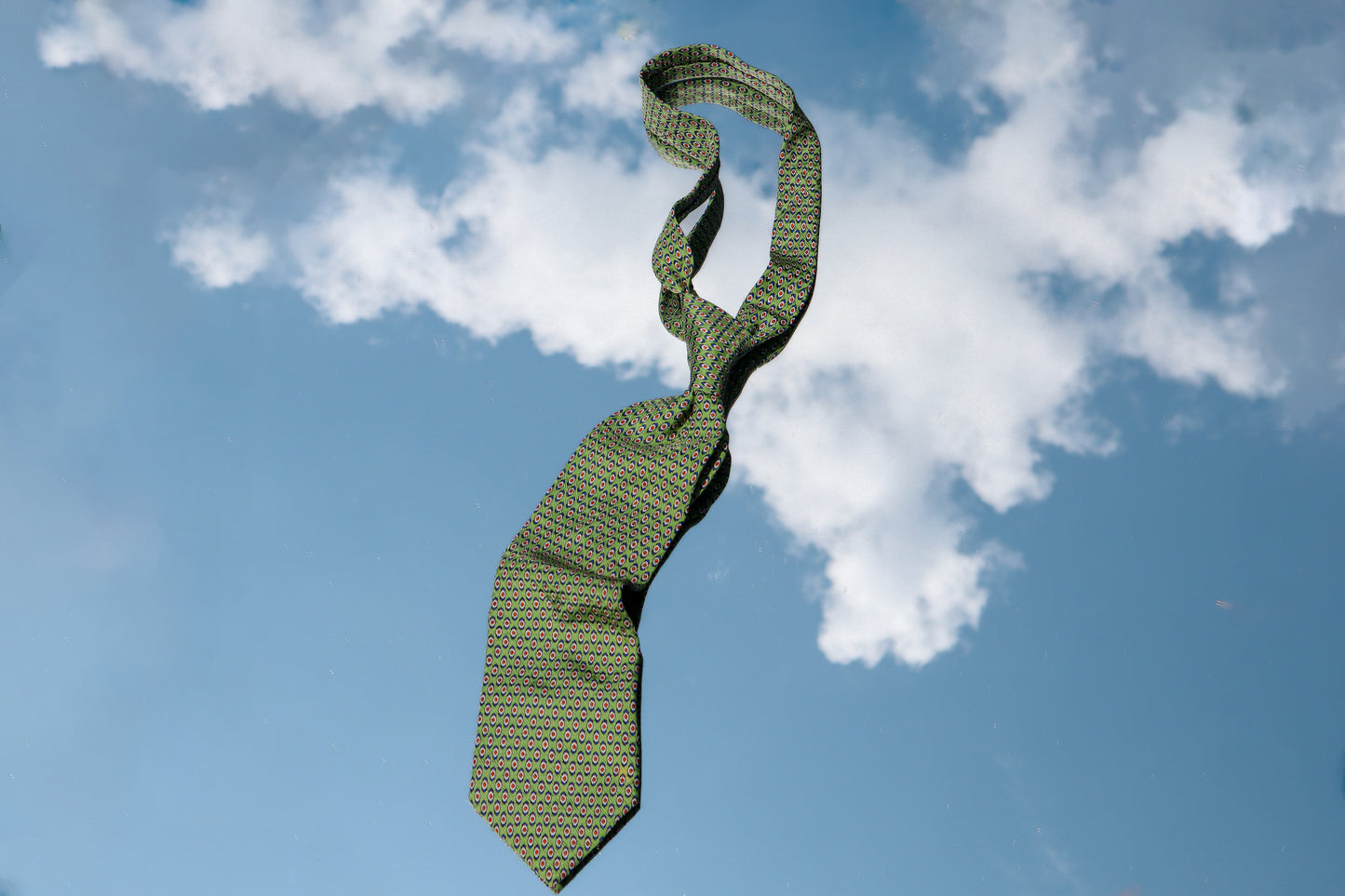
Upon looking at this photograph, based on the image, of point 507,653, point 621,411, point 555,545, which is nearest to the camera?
point 507,653

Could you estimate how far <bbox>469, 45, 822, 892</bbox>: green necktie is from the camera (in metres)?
2.18

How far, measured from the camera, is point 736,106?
331cm

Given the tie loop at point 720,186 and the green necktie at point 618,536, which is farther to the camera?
the tie loop at point 720,186

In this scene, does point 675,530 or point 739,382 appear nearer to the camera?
point 675,530

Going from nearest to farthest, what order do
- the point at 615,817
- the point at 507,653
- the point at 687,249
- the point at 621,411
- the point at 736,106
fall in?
the point at 615,817, the point at 507,653, the point at 621,411, the point at 687,249, the point at 736,106

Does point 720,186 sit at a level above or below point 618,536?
above

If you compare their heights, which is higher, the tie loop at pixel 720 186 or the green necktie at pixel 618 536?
the tie loop at pixel 720 186

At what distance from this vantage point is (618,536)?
8.14 ft

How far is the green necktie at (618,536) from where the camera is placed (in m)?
2.18

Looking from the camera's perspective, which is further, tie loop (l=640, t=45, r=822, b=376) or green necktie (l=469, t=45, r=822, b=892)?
tie loop (l=640, t=45, r=822, b=376)

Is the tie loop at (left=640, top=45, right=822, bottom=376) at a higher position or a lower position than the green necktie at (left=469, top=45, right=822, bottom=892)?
higher

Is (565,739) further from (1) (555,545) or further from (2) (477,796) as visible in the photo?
(1) (555,545)

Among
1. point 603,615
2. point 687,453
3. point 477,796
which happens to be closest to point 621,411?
point 687,453

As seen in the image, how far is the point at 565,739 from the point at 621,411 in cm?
87
